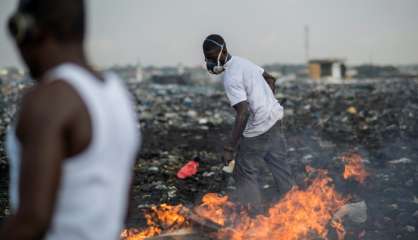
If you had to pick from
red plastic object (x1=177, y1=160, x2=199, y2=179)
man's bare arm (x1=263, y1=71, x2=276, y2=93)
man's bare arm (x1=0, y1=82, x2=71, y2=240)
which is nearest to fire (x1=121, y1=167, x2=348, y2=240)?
man's bare arm (x1=263, y1=71, x2=276, y2=93)

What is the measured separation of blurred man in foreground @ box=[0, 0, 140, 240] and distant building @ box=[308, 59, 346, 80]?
3919 cm

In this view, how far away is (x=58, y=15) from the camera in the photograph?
1.46 metres

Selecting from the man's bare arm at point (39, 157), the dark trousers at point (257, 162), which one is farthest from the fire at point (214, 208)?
the man's bare arm at point (39, 157)

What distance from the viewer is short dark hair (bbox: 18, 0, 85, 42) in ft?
4.74

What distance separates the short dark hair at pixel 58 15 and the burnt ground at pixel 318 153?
12.4 ft

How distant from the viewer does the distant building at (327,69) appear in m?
39.6

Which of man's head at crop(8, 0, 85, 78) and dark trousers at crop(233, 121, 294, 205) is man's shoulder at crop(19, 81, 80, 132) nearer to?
man's head at crop(8, 0, 85, 78)

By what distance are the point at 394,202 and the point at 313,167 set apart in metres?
1.98

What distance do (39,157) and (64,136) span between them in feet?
0.30

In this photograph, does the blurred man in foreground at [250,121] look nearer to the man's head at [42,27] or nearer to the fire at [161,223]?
the fire at [161,223]

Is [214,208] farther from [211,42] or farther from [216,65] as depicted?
[211,42]

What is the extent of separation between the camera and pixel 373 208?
5324 mm

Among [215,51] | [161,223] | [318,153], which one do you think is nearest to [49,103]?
[215,51]

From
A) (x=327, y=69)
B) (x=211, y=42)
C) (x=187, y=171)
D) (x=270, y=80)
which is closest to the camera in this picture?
(x=211, y=42)
